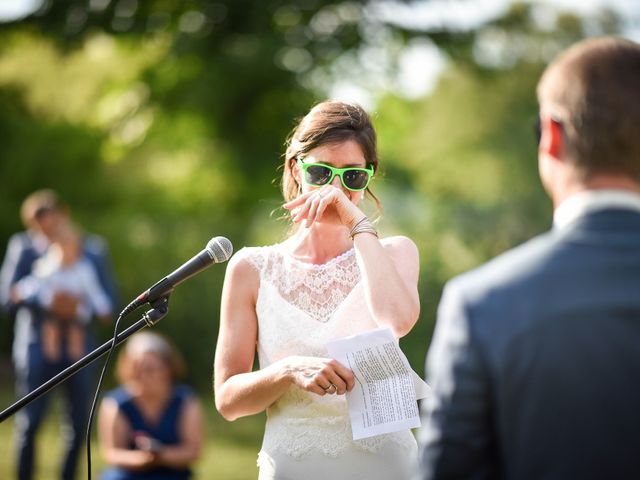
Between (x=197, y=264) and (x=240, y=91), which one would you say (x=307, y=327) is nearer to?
(x=197, y=264)

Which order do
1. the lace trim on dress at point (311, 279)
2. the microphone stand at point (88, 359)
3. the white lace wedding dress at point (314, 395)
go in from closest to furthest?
the microphone stand at point (88, 359), the white lace wedding dress at point (314, 395), the lace trim on dress at point (311, 279)

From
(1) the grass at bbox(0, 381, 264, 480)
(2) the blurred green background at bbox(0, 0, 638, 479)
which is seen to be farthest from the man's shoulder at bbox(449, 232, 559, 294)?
(2) the blurred green background at bbox(0, 0, 638, 479)

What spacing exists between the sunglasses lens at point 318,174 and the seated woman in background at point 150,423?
377 cm

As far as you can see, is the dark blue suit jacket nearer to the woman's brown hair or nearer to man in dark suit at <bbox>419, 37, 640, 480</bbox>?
man in dark suit at <bbox>419, 37, 640, 480</bbox>

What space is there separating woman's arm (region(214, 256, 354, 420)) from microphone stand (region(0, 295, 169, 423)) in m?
0.22

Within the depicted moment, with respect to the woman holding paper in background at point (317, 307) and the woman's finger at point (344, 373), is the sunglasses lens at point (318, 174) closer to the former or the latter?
the woman holding paper in background at point (317, 307)

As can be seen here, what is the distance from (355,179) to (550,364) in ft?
4.96

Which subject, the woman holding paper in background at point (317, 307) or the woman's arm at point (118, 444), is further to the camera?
the woman's arm at point (118, 444)

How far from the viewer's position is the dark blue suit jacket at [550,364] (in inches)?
68.1

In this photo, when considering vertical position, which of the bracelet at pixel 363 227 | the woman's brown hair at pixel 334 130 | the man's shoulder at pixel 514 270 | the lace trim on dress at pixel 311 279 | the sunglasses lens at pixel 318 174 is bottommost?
the man's shoulder at pixel 514 270

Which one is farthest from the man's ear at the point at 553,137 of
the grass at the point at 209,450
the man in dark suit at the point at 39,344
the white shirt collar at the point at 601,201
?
the grass at the point at 209,450

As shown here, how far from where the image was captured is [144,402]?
679 cm

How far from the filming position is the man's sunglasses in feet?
10.3

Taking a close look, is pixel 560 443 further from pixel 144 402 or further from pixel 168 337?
pixel 168 337
